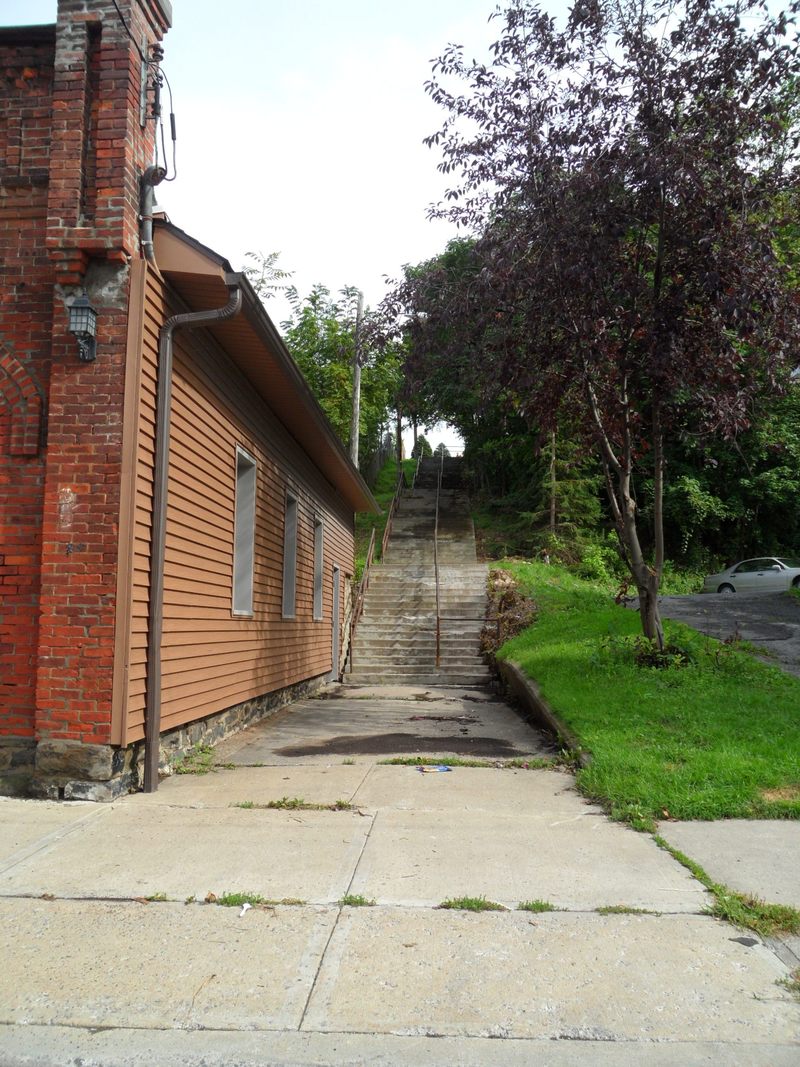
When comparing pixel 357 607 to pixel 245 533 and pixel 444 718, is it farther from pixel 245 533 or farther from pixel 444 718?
pixel 245 533

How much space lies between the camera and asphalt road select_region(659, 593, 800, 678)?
12.1 m

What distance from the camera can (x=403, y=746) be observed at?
8664mm

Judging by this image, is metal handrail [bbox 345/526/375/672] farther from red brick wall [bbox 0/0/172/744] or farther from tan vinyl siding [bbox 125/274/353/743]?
red brick wall [bbox 0/0/172/744]

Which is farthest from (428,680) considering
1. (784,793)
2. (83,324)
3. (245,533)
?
(83,324)

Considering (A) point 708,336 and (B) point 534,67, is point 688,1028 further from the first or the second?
(B) point 534,67

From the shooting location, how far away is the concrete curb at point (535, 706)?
24.5 ft

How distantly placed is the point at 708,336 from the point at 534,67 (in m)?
3.66

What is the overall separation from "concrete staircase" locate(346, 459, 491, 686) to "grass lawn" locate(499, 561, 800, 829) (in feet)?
13.4

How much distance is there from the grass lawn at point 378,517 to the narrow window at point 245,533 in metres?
11.7

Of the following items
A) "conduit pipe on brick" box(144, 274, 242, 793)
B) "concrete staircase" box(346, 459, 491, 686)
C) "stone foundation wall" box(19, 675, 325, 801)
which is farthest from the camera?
"concrete staircase" box(346, 459, 491, 686)

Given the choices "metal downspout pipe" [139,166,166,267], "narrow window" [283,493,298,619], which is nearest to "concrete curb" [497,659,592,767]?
"narrow window" [283,493,298,619]

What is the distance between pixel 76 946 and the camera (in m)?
3.52

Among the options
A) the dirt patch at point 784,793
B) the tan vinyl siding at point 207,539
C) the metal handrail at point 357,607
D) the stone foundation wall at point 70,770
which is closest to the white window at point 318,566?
the metal handrail at point 357,607

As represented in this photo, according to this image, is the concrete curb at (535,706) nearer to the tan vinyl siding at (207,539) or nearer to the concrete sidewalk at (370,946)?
the concrete sidewalk at (370,946)
